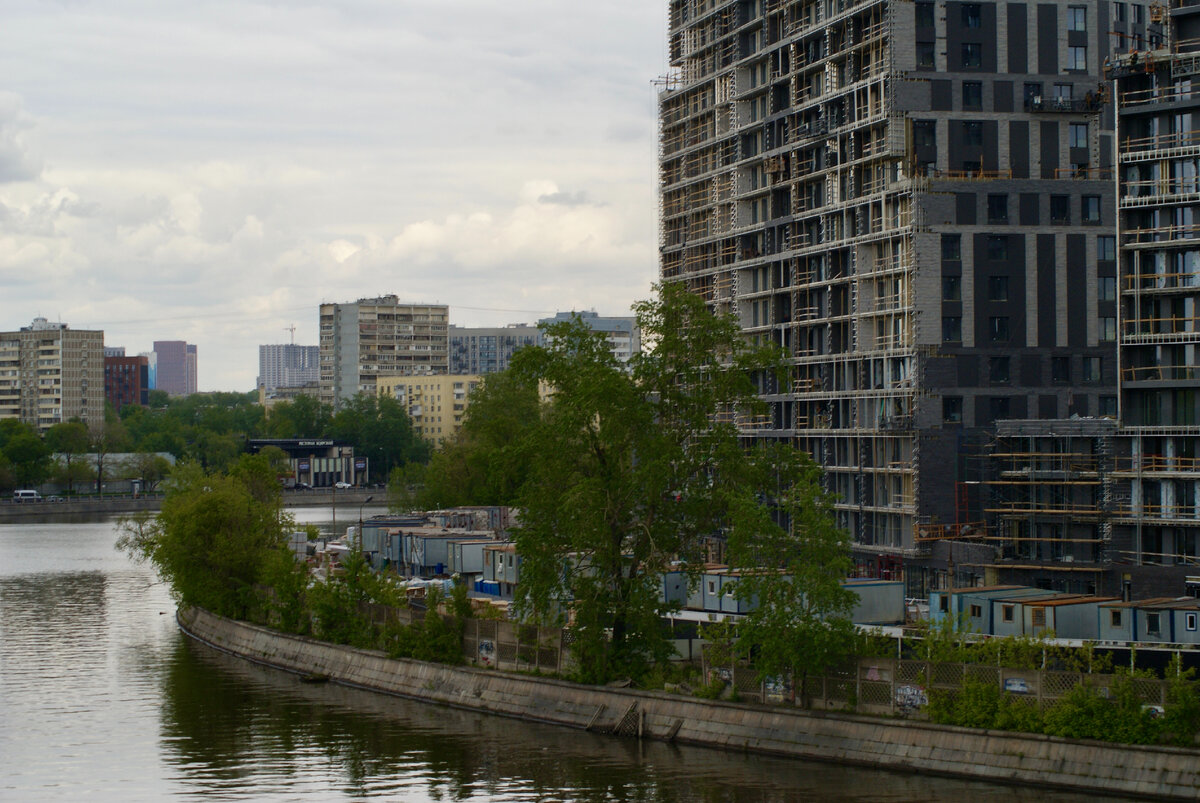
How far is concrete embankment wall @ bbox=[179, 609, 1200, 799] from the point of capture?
47.6 m

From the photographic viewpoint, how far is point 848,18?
4195 inches

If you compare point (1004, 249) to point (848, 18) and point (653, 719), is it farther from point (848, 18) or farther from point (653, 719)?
point (653, 719)

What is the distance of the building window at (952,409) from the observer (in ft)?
326

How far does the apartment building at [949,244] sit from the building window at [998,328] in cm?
7

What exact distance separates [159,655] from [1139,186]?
61.8 metres

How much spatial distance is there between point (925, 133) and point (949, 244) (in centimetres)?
806

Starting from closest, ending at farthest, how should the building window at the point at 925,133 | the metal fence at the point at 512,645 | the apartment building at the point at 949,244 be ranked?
1. the metal fence at the point at 512,645
2. the apartment building at the point at 949,244
3. the building window at the point at 925,133

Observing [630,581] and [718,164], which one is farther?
[718,164]

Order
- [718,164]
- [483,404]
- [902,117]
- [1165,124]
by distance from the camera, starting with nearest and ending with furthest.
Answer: [1165,124] < [902,117] < [718,164] < [483,404]

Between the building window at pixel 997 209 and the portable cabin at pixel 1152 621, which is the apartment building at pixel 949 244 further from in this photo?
the portable cabin at pixel 1152 621

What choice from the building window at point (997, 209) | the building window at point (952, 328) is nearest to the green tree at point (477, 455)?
the building window at point (952, 328)

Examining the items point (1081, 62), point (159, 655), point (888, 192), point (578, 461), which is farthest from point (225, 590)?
point (1081, 62)

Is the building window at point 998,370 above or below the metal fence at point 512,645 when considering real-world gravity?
above

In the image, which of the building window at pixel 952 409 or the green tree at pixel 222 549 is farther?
the building window at pixel 952 409
